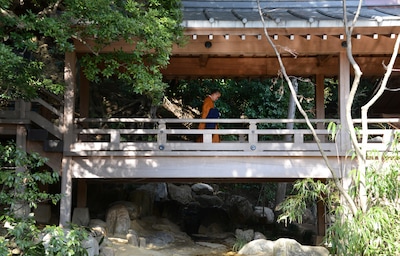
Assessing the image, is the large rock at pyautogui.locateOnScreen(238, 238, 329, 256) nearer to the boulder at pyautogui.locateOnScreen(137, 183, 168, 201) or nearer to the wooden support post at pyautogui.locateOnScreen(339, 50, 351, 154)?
the wooden support post at pyautogui.locateOnScreen(339, 50, 351, 154)

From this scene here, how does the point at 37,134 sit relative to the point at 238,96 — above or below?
below

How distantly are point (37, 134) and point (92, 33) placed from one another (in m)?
2.86

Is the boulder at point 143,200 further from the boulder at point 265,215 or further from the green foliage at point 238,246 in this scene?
the boulder at point 265,215

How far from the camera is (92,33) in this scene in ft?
23.0

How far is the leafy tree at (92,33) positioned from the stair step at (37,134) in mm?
1338

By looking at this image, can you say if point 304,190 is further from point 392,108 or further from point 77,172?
point 392,108

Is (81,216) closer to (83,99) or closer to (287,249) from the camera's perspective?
(83,99)

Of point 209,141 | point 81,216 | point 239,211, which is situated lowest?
point 239,211

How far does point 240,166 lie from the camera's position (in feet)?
29.0

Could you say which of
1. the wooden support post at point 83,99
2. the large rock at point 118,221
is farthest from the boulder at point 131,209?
the wooden support post at point 83,99

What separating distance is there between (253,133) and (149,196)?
5.42 metres

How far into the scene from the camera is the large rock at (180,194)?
16.1m

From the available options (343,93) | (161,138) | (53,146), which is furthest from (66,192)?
(343,93)

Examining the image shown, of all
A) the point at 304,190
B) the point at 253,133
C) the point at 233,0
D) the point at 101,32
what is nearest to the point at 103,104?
the point at 233,0
